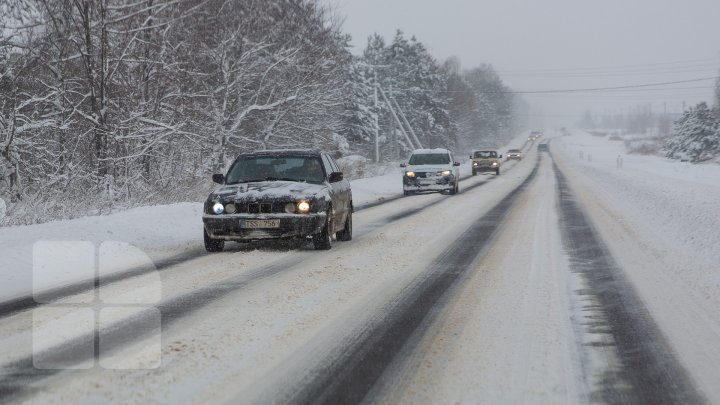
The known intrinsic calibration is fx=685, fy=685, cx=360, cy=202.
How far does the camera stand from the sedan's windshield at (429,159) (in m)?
26.1

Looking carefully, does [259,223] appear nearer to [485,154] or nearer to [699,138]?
[485,154]

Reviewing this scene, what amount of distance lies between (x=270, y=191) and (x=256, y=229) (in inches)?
25.8

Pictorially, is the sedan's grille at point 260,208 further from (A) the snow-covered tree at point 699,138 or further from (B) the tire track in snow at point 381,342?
(A) the snow-covered tree at point 699,138

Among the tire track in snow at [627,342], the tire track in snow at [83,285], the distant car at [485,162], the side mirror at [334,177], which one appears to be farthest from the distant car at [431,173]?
the distant car at [485,162]

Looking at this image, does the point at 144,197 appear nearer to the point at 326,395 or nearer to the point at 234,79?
the point at 234,79

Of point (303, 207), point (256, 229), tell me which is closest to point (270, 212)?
point (256, 229)

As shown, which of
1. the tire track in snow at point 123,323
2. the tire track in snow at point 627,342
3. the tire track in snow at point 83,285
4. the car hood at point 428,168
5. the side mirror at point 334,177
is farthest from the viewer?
the car hood at point 428,168

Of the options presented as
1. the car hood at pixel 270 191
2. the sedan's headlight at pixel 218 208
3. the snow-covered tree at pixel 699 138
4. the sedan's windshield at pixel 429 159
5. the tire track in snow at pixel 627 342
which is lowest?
the tire track in snow at pixel 627 342

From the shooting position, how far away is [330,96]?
93.1 feet

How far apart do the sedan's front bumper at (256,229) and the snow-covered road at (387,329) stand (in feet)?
0.94

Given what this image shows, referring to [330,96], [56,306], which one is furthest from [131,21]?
[56,306]

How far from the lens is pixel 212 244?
10453 millimetres

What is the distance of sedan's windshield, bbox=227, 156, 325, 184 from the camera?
452 inches

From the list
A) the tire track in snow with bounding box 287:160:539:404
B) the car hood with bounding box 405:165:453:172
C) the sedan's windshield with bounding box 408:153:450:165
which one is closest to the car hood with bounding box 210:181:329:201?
the tire track in snow with bounding box 287:160:539:404
